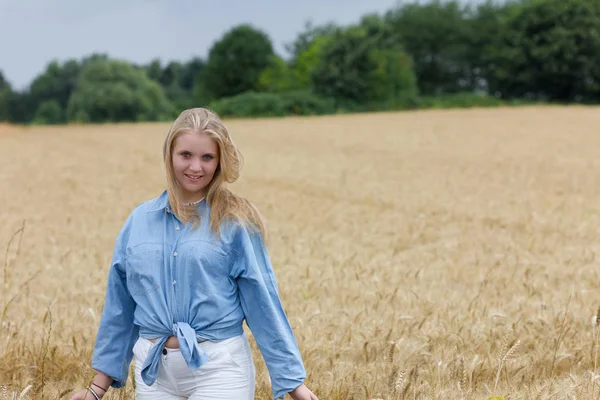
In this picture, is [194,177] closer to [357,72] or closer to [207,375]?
[207,375]

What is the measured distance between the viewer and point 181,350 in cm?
245

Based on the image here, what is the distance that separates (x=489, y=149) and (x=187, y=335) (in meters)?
18.4

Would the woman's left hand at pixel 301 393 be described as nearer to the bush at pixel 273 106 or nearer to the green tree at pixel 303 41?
the bush at pixel 273 106

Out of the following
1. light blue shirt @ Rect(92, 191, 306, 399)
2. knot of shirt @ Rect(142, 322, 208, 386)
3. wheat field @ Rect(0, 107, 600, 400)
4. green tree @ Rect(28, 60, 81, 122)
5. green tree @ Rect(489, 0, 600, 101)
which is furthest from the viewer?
green tree @ Rect(28, 60, 81, 122)

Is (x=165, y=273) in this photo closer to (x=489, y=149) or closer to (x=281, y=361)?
(x=281, y=361)

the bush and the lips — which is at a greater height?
the bush

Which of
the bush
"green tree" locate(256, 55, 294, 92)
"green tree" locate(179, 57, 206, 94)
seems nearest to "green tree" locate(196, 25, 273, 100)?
"green tree" locate(256, 55, 294, 92)

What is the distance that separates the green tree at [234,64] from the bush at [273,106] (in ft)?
56.6

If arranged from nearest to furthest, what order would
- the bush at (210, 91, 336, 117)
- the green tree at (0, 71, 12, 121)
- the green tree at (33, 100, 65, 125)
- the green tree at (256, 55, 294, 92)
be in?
the bush at (210, 91, 336, 117) → the green tree at (256, 55, 294, 92) → the green tree at (0, 71, 12, 121) → the green tree at (33, 100, 65, 125)

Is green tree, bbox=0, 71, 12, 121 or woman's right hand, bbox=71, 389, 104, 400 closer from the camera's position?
woman's right hand, bbox=71, 389, 104, 400

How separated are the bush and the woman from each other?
1481 inches

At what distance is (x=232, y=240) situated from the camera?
2.60 m

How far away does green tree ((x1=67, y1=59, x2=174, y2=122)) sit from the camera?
62219mm

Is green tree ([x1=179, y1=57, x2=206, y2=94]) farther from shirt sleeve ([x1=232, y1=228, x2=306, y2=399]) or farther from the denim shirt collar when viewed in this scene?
shirt sleeve ([x1=232, y1=228, x2=306, y2=399])
